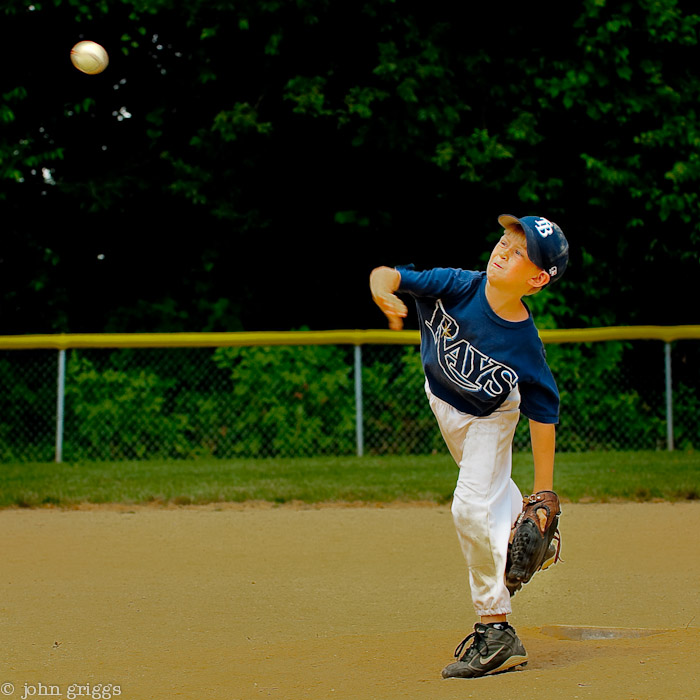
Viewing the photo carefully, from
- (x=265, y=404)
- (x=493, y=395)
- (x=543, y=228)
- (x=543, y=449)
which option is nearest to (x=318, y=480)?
(x=265, y=404)

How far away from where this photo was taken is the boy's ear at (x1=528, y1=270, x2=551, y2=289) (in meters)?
4.02

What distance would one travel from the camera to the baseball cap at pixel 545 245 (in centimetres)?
395

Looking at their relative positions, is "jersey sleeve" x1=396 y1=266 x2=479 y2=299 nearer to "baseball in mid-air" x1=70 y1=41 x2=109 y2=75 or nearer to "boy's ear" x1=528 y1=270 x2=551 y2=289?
"boy's ear" x1=528 y1=270 x2=551 y2=289

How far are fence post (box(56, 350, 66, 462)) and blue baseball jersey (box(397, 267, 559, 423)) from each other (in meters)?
8.51

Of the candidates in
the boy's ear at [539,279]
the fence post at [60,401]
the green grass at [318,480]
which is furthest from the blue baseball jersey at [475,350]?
the fence post at [60,401]

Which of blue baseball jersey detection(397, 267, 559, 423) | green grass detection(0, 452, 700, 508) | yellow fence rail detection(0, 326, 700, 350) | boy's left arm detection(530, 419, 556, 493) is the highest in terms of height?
yellow fence rail detection(0, 326, 700, 350)

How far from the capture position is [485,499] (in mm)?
3941

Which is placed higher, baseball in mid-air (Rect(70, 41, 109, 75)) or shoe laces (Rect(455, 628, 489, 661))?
baseball in mid-air (Rect(70, 41, 109, 75))

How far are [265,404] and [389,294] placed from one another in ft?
28.3

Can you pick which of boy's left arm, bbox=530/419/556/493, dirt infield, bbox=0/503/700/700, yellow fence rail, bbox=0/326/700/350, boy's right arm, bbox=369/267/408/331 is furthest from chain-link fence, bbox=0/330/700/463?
boy's right arm, bbox=369/267/408/331

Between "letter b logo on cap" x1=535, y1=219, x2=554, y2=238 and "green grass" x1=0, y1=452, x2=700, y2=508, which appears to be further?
"green grass" x1=0, y1=452, x2=700, y2=508

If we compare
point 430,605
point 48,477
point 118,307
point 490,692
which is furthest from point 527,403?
point 118,307

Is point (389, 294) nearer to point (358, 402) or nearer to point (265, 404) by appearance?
point (358, 402)

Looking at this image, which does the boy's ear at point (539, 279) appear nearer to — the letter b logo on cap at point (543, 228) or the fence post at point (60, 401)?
the letter b logo on cap at point (543, 228)
